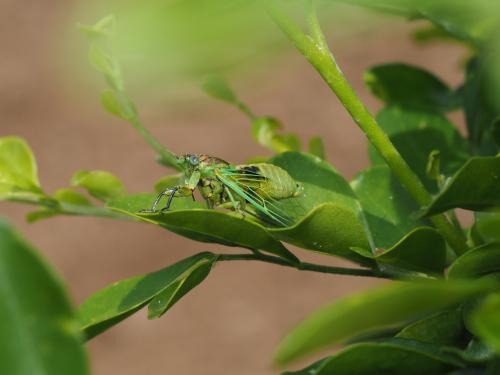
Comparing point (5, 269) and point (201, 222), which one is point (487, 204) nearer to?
point (201, 222)

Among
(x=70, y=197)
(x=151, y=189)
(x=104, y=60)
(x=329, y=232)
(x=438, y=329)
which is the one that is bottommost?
(x=151, y=189)

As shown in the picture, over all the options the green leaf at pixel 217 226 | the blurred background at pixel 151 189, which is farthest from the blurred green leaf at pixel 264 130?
the blurred background at pixel 151 189

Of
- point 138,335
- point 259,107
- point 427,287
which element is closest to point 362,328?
point 427,287

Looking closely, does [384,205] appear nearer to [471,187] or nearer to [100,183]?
[471,187]

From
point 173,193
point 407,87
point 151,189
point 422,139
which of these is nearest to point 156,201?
point 173,193

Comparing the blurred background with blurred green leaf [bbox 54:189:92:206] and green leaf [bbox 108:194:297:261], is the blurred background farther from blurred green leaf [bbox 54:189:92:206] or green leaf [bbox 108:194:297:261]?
green leaf [bbox 108:194:297:261]

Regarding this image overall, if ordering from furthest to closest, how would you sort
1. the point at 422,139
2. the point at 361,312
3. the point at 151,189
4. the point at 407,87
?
the point at 151,189, the point at 407,87, the point at 422,139, the point at 361,312
